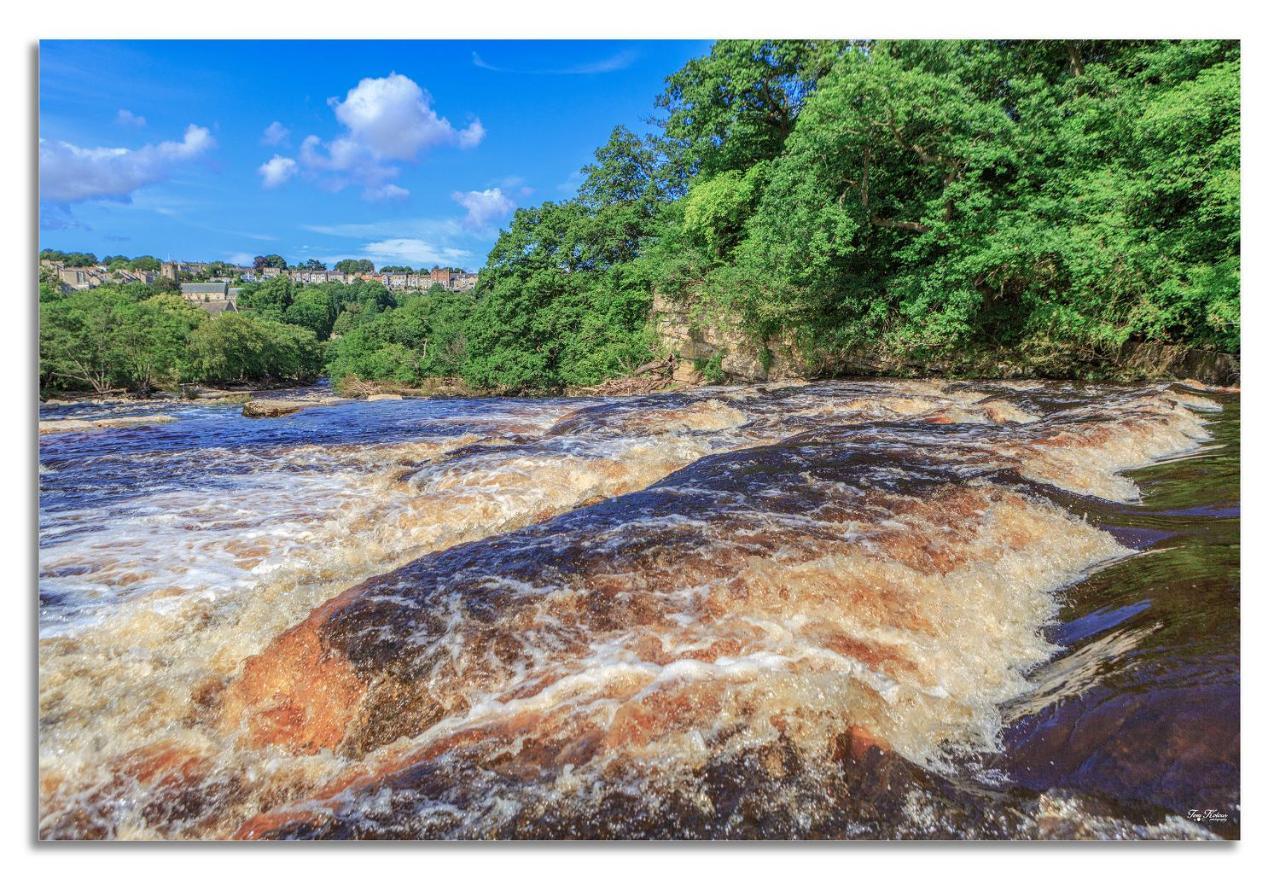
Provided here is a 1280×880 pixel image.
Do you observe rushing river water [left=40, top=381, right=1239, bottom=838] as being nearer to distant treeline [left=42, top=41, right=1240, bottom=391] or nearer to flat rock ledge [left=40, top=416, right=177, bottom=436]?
distant treeline [left=42, top=41, right=1240, bottom=391]

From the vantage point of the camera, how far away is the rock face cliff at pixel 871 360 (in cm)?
830

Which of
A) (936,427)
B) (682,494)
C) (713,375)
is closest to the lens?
(682,494)

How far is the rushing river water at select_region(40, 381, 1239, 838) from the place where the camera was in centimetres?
156

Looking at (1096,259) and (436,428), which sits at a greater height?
(1096,259)

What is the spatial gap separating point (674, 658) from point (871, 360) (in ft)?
37.3

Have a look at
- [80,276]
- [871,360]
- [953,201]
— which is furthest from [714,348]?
[80,276]

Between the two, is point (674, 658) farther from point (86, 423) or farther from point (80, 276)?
point (86, 423)

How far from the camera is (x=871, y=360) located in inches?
477

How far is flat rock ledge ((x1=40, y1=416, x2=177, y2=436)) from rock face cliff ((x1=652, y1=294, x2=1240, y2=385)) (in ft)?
36.5

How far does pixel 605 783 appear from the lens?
1.57m

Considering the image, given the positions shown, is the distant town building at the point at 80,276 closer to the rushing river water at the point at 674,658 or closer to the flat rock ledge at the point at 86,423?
the rushing river water at the point at 674,658

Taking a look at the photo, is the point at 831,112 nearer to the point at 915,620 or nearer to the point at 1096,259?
the point at 1096,259
